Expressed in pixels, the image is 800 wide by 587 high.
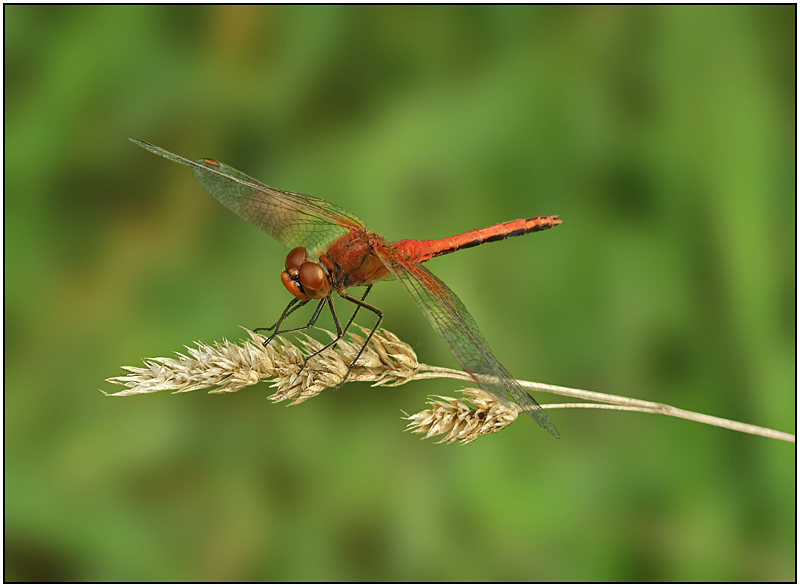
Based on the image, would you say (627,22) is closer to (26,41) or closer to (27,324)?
(26,41)

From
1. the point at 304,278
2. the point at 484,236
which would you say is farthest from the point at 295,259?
the point at 484,236

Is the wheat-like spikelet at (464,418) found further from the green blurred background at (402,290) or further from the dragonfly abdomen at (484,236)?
the dragonfly abdomen at (484,236)

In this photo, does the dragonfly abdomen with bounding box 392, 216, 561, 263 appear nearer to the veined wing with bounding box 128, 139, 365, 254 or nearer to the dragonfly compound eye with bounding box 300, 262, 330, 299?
the veined wing with bounding box 128, 139, 365, 254

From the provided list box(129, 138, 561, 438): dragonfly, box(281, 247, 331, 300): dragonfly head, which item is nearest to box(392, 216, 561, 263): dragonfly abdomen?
box(129, 138, 561, 438): dragonfly

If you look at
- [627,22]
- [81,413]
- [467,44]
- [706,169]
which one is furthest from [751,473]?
[81,413]

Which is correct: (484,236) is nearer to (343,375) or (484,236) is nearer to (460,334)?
(460,334)

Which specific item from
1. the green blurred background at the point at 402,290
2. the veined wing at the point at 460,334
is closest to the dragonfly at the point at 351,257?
the veined wing at the point at 460,334
